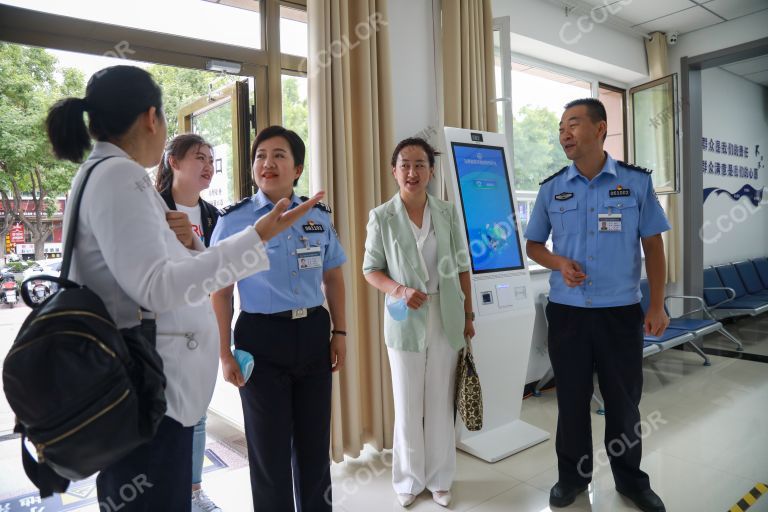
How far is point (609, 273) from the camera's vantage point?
216cm

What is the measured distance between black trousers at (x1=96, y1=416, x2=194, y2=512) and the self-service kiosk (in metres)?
1.98

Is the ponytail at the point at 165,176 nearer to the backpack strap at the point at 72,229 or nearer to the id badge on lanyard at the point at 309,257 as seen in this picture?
the id badge on lanyard at the point at 309,257

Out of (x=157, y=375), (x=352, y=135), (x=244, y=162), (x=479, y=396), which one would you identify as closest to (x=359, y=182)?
(x=352, y=135)

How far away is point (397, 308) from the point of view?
2.23m

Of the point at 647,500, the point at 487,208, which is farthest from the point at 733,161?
the point at 647,500

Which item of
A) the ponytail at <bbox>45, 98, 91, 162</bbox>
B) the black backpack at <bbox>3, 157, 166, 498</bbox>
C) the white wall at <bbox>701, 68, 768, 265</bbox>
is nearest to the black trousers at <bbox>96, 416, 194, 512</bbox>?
the black backpack at <bbox>3, 157, 166, 498</bbox>

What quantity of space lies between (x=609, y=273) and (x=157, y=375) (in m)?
1.88

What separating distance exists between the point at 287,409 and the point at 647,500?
167 cm

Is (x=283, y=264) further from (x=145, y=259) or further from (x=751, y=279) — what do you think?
(x=751, y=279)

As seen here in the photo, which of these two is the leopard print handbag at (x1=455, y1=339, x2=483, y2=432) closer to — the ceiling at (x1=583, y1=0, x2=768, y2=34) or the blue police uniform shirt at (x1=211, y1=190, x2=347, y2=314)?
the blue police uniform shirt at (x1=211, y1=190, x2=347, y2=314)

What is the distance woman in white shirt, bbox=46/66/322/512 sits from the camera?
944mm

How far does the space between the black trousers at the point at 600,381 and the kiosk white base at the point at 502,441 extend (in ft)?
1.81

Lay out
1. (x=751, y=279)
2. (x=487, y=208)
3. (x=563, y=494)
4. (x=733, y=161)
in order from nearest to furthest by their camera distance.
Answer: (x=563, y=494) → (x=487, y=208) → (x=751, y=279) → (x=733, y=161)

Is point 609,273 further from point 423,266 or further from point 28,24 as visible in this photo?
point 28,24
